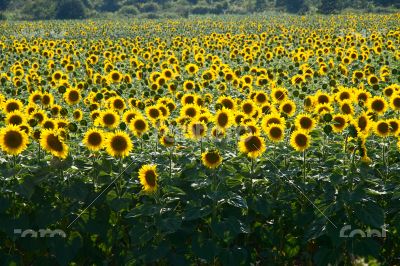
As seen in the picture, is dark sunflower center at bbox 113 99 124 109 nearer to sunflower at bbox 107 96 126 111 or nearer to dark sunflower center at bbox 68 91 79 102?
sunflower at bbox 107 96 126 111

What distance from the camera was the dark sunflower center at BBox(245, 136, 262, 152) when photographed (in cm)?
509

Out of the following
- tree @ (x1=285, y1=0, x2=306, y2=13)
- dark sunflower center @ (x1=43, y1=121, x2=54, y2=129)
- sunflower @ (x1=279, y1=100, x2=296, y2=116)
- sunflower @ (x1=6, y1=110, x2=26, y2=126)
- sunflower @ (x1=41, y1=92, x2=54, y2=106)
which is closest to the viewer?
dark sunflower center @ (x1=43, y1=121, x2=54, y2=129)

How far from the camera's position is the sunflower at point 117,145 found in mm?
5199

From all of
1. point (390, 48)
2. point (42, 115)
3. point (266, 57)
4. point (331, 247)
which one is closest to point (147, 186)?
point (331, 247)

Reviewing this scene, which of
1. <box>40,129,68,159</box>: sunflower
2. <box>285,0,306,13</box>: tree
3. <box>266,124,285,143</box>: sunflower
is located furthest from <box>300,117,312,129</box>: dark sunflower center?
<box>285,0,306,13</box>: tree

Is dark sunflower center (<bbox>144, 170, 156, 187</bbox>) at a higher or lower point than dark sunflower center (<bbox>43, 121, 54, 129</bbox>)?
lower

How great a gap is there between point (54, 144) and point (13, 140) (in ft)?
1.31

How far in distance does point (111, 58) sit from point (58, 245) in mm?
11524

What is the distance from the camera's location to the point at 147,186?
4.68 metres

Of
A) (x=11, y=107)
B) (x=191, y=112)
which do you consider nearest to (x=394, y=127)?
(x=191, y=112)

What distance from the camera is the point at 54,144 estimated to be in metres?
4.98

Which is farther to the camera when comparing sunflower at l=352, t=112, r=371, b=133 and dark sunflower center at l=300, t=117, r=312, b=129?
dark sunflower center at l=300, t=117, r=312, b=129

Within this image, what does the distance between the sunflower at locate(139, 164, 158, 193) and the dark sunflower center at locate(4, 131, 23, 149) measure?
1259 mm

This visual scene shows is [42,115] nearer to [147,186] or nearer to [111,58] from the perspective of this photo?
[147,186]
